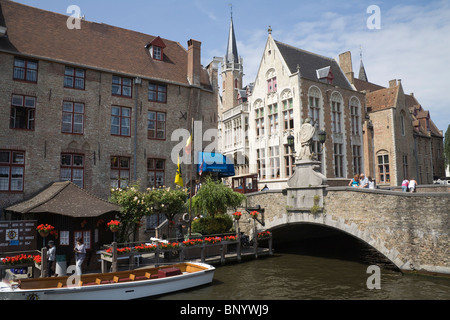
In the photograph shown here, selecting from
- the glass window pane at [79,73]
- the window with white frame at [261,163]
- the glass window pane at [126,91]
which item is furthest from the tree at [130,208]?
the window with white frame at [261,163]

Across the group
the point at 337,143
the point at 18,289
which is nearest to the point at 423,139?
the point at 337,143

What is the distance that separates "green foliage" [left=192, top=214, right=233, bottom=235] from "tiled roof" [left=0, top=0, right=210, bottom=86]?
32.4 ft

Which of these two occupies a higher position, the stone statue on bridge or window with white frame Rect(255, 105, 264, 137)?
window with white frame Rect(255, 105, 264, 137)

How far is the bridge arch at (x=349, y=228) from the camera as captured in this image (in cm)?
1391

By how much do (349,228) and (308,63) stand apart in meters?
19.6

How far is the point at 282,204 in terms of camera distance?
18641 mm

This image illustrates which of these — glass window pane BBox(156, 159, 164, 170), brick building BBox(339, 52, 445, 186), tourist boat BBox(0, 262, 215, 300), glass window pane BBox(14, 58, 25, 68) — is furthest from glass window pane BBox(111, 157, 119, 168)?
brick building BBox(339, 52, 445, 186)

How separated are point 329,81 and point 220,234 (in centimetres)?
1877

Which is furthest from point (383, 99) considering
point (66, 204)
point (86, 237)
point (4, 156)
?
point (4, 156)

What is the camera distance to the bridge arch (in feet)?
45.6

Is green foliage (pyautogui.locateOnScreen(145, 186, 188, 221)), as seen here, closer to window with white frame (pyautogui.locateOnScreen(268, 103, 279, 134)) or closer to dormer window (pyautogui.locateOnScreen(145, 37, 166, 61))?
dormer window (pyautogui.locateOnScreen(145, 37, 166, 61))

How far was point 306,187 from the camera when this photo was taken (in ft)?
55.8
